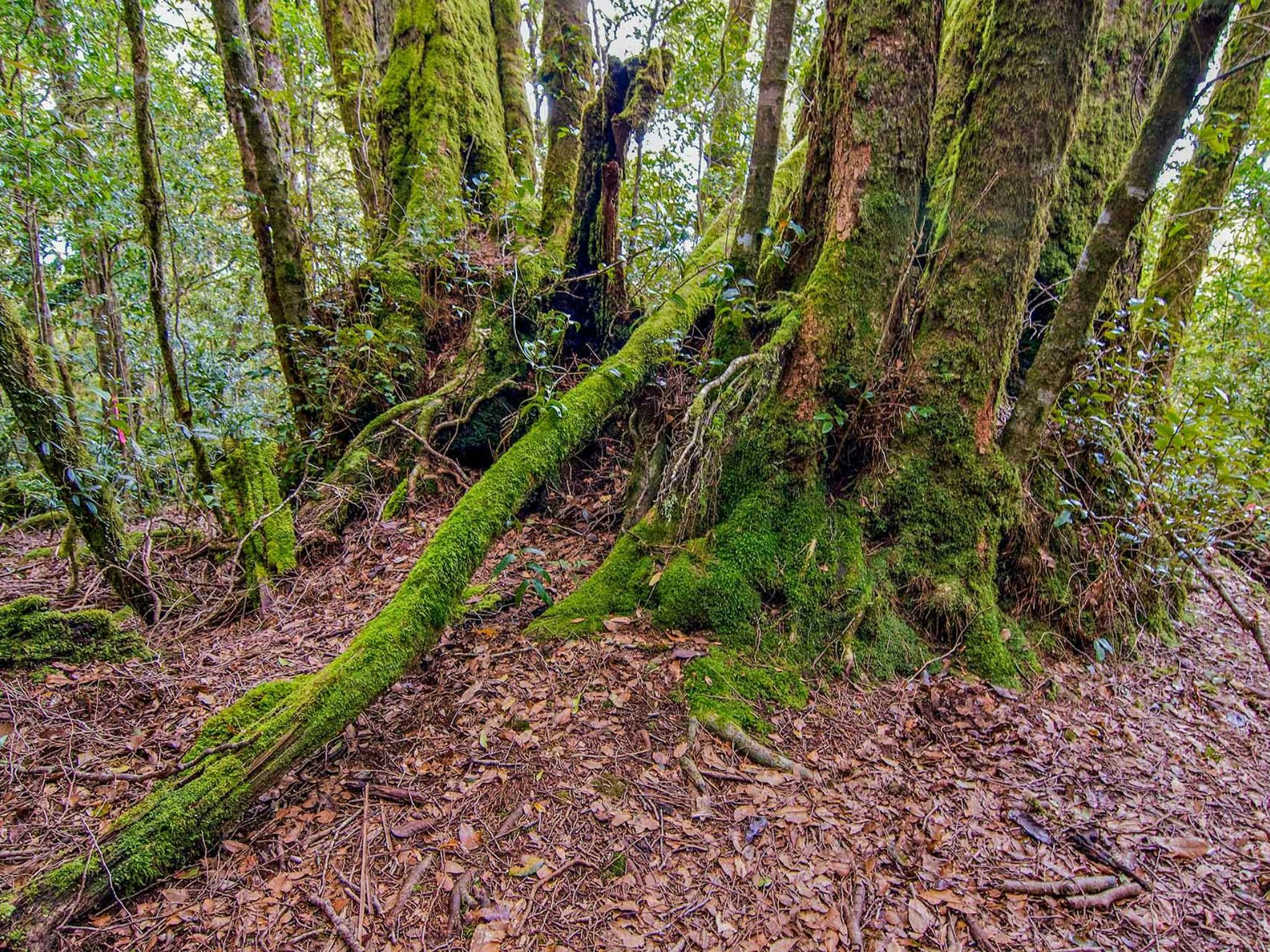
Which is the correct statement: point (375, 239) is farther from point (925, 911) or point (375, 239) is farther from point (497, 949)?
point (925, 911)

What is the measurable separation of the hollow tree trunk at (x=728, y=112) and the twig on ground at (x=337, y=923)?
8.58m

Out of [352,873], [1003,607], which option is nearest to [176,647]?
[352,873]

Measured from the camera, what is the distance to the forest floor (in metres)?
2.16

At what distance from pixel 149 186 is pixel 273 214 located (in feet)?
4.39

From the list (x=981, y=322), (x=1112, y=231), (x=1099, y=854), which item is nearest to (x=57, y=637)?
(x=1099, y=854)

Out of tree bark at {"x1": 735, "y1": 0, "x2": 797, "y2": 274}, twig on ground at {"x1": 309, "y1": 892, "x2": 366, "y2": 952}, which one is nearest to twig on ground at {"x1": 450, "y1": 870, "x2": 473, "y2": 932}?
twig on ground at {"x1": 309, "y1": 892, "x2": 366, "y2": 952}

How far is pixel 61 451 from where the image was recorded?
134 inches

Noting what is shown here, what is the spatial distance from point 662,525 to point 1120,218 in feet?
12.1

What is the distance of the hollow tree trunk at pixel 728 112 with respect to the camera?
24.9ft

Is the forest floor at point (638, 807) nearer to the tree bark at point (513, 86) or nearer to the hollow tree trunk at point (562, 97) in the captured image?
the hollow tree trunk at point (562, 97)

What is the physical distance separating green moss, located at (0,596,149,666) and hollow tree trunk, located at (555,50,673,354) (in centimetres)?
443

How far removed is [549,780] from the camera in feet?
8.81

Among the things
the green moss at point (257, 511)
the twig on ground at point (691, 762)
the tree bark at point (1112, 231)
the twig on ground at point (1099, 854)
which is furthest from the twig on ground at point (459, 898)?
the tree bark at point (1112, 231)

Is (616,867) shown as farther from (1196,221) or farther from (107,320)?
(107,320)
